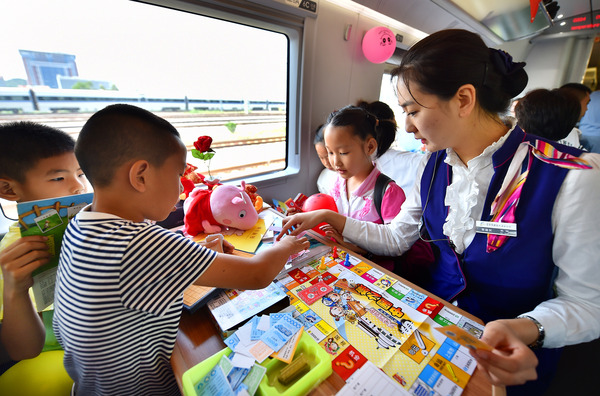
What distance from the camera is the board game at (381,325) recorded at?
0.76m

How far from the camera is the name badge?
937mm

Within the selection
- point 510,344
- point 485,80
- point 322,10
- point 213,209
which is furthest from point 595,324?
point 322,10

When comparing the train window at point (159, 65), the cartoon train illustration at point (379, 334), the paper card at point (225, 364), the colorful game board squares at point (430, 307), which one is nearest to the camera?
the paper card at point (225, 364)

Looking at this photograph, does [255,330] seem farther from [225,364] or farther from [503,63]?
[503,63]

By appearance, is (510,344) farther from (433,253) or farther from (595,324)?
(433,253)

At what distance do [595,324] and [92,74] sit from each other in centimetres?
277

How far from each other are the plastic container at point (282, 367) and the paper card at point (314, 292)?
0.22 metres

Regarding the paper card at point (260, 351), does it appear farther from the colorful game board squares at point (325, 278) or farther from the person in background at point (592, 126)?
the person in background at point (592, 126)

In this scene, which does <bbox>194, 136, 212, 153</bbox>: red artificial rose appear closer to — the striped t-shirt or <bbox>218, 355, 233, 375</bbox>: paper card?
the striped t-shirt

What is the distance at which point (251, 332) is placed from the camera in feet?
2.81

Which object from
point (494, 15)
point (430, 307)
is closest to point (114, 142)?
point (430, 307)

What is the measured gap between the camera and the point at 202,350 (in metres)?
0.87

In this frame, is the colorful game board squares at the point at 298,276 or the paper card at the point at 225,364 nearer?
the paper card at the point at 225,364

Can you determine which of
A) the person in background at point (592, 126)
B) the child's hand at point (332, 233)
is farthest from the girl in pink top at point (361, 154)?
the person in background at point (592, 126)
